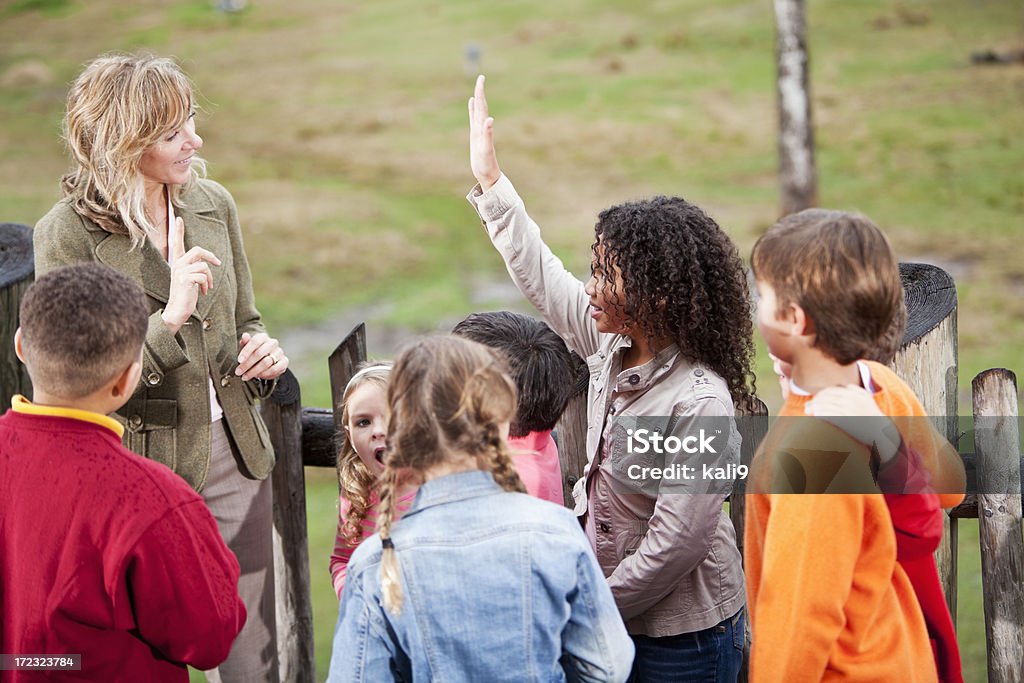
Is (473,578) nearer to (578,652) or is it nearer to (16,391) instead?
(578,652)

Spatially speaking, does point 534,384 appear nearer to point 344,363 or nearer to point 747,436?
point 747,436

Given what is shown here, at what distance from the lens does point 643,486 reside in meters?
2.55

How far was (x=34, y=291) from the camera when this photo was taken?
220 cm

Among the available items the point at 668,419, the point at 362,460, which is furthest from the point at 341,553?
the point at 668,419

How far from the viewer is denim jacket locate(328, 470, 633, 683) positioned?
1967mm

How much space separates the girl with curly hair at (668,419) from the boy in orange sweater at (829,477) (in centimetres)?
30

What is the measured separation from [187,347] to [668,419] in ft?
4.09

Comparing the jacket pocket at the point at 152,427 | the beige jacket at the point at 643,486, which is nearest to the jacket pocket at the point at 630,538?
the beige jacket at the point at 643,486

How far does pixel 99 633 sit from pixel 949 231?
10.3 m

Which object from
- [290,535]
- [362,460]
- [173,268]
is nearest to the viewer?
[362,460]

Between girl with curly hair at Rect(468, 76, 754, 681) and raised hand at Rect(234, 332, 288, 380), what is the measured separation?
87cm

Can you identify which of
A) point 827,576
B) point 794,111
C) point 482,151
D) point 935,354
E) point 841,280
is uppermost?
point 794,111

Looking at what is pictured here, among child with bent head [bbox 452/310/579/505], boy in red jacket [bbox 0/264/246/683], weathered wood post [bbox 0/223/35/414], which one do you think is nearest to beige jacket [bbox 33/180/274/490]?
weathered wood post [bbox 0/223/35/414]

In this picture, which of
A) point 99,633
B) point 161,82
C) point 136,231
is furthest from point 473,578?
point 161,82
